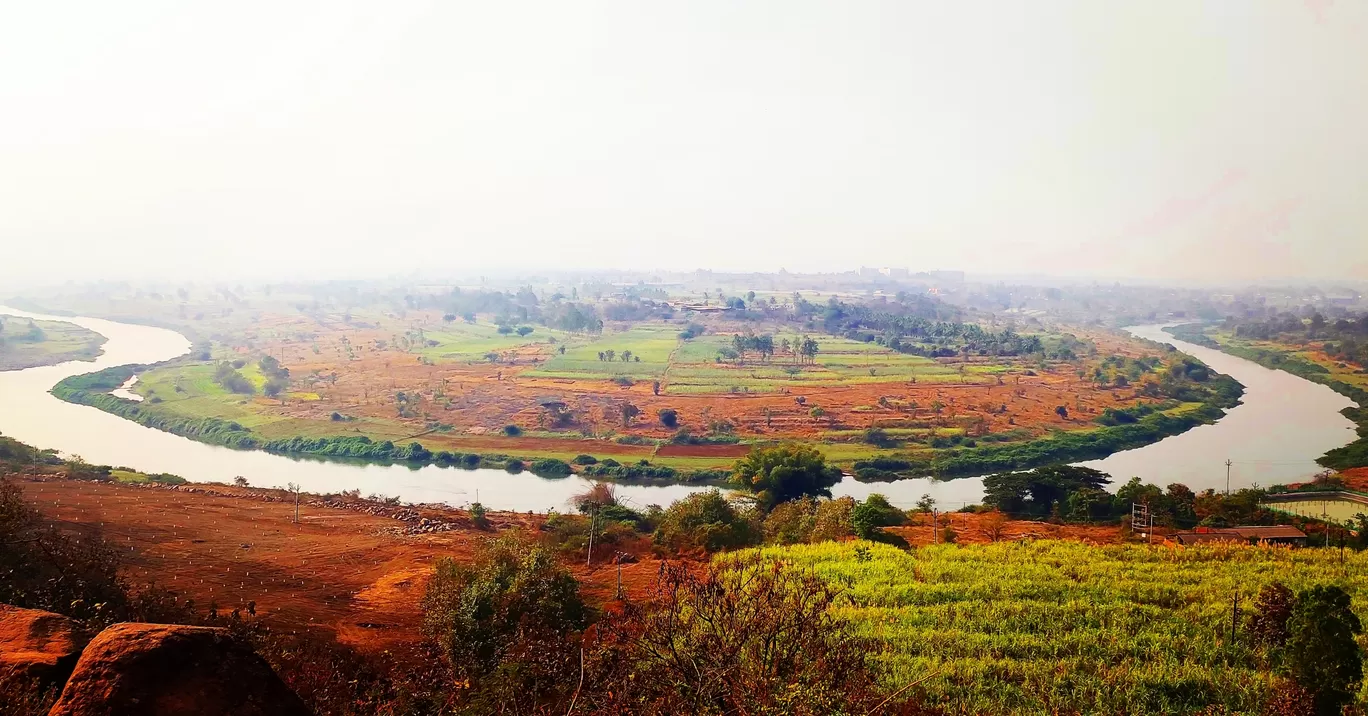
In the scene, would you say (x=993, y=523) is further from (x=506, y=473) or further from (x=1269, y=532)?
(x=506, y=473)

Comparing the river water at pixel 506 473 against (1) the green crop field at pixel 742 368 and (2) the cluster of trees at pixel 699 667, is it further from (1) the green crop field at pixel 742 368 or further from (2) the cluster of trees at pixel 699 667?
(2) the cluster of trees at pixel 699 667

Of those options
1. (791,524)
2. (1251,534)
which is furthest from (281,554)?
(1251,534)

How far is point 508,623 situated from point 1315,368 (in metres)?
42.2

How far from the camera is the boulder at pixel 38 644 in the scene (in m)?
3.65

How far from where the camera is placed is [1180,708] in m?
5.39

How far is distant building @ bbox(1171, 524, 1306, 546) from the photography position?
12086 millimetres

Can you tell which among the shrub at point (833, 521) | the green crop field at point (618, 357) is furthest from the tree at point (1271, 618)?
the green crop field at point (618, 357)

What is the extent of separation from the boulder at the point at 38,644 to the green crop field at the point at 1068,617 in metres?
4.92

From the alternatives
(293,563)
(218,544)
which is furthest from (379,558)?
(218,544)

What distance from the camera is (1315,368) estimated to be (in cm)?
3556

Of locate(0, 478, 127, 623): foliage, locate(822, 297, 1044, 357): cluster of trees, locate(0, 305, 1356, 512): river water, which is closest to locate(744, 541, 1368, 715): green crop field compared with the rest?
locate(0, 478, 127, 623): foliage

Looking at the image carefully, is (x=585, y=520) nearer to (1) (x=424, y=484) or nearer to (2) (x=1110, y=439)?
(1) (x=424, y=484)

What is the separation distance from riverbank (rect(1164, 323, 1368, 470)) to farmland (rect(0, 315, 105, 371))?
1923 inches

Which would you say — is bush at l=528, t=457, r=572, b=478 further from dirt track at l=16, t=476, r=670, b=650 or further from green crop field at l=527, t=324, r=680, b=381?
green crop field at l=527, t=324, r=680, b=381
